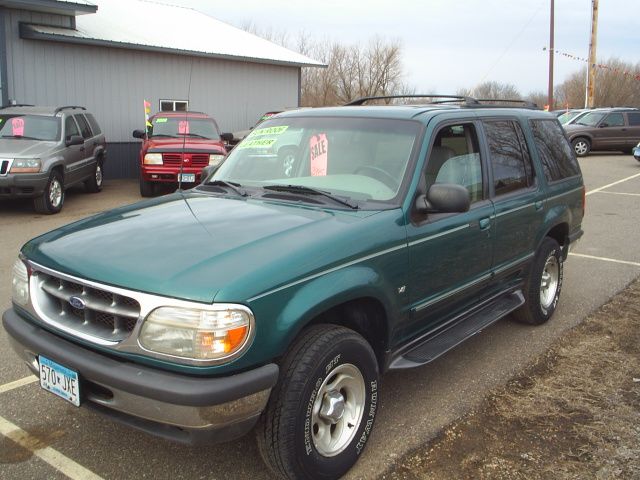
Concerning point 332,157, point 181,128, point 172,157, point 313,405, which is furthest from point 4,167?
point 313,405

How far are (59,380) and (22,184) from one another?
26.6 feet

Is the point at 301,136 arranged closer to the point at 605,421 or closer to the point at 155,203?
the point at 155,203

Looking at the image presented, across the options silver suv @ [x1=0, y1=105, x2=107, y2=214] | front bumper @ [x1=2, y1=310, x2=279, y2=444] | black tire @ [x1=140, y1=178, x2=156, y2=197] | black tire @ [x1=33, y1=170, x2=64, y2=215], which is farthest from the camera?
black tire @ [x1=140, y1=178, x2=156, y2=197]

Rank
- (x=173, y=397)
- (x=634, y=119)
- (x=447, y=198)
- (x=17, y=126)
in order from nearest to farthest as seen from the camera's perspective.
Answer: (x=173, y=397) → (x=447, y=198) → (x=17, y=126) → (x=634, y=119)

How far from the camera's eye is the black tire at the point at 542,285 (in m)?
4.86

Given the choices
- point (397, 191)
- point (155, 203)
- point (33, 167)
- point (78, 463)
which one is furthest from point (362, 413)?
point (33, 167)

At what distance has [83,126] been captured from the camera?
12.4 m

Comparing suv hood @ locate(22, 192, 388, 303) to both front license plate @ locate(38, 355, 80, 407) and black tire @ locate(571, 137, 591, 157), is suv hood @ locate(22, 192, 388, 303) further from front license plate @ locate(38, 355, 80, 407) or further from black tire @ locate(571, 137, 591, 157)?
black tire @ locate(571, 137, 591, 157)

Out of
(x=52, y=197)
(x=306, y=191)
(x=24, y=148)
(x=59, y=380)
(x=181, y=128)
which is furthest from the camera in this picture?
(x=181, y=128)

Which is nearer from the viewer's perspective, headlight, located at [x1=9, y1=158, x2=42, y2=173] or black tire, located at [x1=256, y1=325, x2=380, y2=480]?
black tire, located at [x1=256, y1=325, x2=380, y2=480]

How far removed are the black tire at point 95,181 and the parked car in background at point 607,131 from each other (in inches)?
696

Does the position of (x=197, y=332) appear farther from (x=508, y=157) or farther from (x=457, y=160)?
(x=508, y=157)

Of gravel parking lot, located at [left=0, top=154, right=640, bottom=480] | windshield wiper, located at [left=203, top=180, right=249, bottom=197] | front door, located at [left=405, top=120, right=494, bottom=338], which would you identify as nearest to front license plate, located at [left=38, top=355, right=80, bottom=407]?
gravel parking lot, located at [left=0, top=154, right=640, bottom=480]

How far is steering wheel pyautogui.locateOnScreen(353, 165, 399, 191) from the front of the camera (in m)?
3.44
